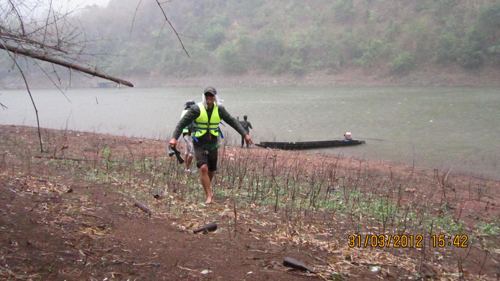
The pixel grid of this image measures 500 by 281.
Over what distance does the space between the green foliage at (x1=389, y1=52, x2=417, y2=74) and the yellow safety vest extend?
50941 mm

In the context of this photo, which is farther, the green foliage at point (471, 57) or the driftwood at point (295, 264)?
the green foliage at point (471, 57)

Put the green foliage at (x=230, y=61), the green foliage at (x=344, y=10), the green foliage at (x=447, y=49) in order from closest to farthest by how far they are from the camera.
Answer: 1. the green foliage at (x=447, y=49)
2. the green foliage at (x=230, y=61)
3. the green foliage at (x=344, y=10)

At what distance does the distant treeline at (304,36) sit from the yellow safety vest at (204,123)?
40.6 metres

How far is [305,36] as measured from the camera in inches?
2660

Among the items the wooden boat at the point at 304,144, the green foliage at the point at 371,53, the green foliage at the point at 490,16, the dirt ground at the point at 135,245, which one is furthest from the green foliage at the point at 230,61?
the dirt ground at the point at 135,245

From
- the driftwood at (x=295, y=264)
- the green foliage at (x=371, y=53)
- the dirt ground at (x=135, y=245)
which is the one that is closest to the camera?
the dirt ground at (x=135, y=245)

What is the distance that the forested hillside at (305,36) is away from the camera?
50.8 metres

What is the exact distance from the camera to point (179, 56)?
6962 centimetres

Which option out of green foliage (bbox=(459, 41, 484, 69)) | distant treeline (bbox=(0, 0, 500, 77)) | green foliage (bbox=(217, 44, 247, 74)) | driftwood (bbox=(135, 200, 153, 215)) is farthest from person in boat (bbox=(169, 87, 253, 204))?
green foliage (bbox=(217, 44, 247, 74))

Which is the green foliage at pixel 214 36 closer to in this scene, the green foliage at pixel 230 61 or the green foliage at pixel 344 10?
the green foliage at pixel 230 61

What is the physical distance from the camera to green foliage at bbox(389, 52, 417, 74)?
52344 mm

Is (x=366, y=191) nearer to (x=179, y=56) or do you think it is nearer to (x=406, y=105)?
(x=406, y=105)

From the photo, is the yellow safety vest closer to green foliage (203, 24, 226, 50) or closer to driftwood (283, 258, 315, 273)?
driftwood (283, 258, 315, 273)

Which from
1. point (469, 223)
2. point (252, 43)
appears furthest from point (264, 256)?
point (252, 43)
